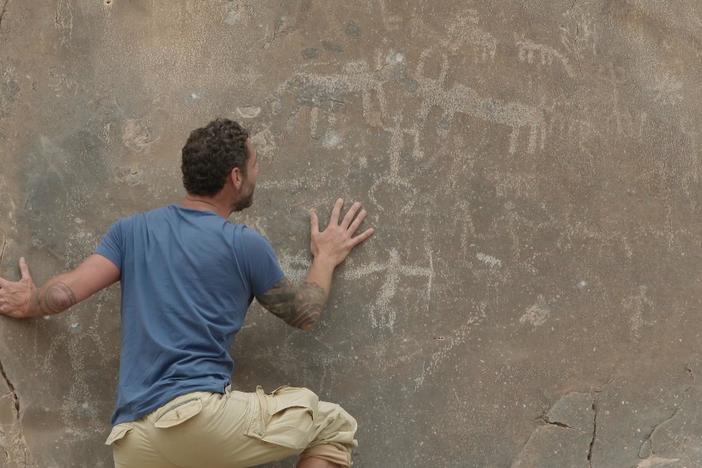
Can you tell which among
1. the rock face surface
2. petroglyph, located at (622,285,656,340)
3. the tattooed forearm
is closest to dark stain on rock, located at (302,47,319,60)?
the rock face surface

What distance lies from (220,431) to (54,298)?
0.79 metres

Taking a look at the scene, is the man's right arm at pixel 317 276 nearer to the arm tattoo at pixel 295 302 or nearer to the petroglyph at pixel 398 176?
the arm tattoo at pixel 295 302

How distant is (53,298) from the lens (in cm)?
337

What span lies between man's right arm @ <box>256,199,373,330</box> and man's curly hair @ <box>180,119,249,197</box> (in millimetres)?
441

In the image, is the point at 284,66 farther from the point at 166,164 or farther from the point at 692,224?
the point at 692,224

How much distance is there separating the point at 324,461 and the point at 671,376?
5.08 feet

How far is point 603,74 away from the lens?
13.1ft

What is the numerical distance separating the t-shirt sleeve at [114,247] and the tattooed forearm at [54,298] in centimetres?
18

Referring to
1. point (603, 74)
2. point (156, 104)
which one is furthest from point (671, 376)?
point (156, 104)

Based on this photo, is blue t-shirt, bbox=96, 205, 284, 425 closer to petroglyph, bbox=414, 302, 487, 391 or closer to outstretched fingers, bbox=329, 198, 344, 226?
outstretched fingers, bbox=329, 198, 344, 226

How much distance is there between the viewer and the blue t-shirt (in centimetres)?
319

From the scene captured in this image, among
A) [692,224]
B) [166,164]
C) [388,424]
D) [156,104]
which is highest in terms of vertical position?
[156,104]

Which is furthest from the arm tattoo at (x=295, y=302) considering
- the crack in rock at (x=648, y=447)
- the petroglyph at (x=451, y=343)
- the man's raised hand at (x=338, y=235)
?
the crack in rock at (x=648, y=447)

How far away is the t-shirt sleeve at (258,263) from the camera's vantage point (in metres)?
3.27
